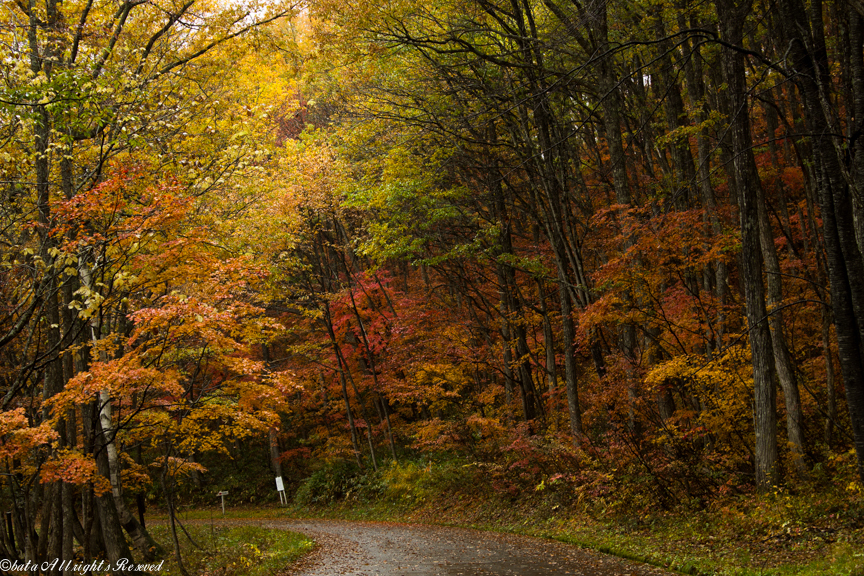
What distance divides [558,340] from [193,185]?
1214 cm

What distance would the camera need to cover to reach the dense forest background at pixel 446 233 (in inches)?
281

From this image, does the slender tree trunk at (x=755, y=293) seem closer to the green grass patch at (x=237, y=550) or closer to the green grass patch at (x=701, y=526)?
the green grass patch at (x=701, y=526)

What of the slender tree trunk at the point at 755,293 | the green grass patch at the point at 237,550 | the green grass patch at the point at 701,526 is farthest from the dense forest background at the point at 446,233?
the green grass patch at the point at 237,550

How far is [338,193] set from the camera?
736 inches

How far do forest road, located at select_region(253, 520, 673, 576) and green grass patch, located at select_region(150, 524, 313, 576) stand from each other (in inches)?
15.5

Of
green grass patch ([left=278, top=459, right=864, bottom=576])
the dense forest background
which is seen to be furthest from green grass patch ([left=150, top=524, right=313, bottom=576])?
green grass patch ([left=278, top=459, right=864, bottom=576])

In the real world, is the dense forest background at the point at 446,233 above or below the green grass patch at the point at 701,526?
above

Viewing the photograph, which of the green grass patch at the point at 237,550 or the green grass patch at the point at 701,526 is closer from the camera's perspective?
the green grass patch at the point at 701,526

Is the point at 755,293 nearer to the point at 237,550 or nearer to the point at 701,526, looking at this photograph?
the point at 701,526

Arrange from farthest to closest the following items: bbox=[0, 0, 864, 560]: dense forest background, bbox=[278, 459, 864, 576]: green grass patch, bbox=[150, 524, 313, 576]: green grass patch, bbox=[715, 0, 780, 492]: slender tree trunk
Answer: bbox=[150, 524, 313, 576]: green grass patch
bbox=[715, 0, 780, 492]: slender tree trunk
bbox=[0, 0, 864, 560]: dense forest background
bbox=[278, 459, 864, 576]: green grass patch

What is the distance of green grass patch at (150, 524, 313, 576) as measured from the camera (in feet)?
32.3

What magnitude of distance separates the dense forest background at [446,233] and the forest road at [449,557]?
6.44 feet

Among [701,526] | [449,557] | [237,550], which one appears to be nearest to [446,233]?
[449,557]

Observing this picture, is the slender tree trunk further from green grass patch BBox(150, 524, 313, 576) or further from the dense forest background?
green grass patch BBox(150, 524, 313, 576)
